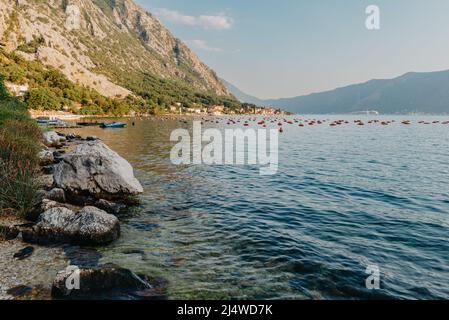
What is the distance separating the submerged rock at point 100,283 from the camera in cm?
834

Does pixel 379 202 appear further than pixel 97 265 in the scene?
Yes

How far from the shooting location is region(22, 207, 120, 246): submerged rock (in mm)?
11719

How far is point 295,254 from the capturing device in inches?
457

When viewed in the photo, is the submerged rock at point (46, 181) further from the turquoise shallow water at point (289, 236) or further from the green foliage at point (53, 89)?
the green foliage at point (53, 89)

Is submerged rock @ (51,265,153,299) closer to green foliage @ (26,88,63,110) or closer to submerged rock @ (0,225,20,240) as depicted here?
submerged rock @ (0,225,20,240)

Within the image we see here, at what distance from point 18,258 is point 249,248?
828 centimetres

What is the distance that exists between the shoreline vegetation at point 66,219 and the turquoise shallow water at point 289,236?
1.02m

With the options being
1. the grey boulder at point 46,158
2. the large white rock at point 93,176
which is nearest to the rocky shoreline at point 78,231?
the large white rock at point 93,176

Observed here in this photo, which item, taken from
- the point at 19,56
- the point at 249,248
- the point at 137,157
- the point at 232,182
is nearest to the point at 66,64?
the point at 19,56

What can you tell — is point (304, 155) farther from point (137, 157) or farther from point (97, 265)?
point (97, 265)

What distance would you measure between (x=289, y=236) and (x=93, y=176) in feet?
38.4

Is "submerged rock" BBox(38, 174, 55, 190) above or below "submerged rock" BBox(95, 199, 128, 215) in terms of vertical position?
above

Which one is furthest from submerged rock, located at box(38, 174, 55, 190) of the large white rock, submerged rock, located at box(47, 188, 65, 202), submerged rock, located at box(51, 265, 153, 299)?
submerged rock, located at box(51, 265, 153, 299)

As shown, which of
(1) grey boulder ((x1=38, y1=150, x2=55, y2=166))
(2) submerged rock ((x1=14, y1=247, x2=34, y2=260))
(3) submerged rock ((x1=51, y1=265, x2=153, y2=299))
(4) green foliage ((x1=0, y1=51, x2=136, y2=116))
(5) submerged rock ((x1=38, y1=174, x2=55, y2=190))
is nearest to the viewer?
(3) submerged rock ((x1=51, y1=265, x2=153, y2=299))
